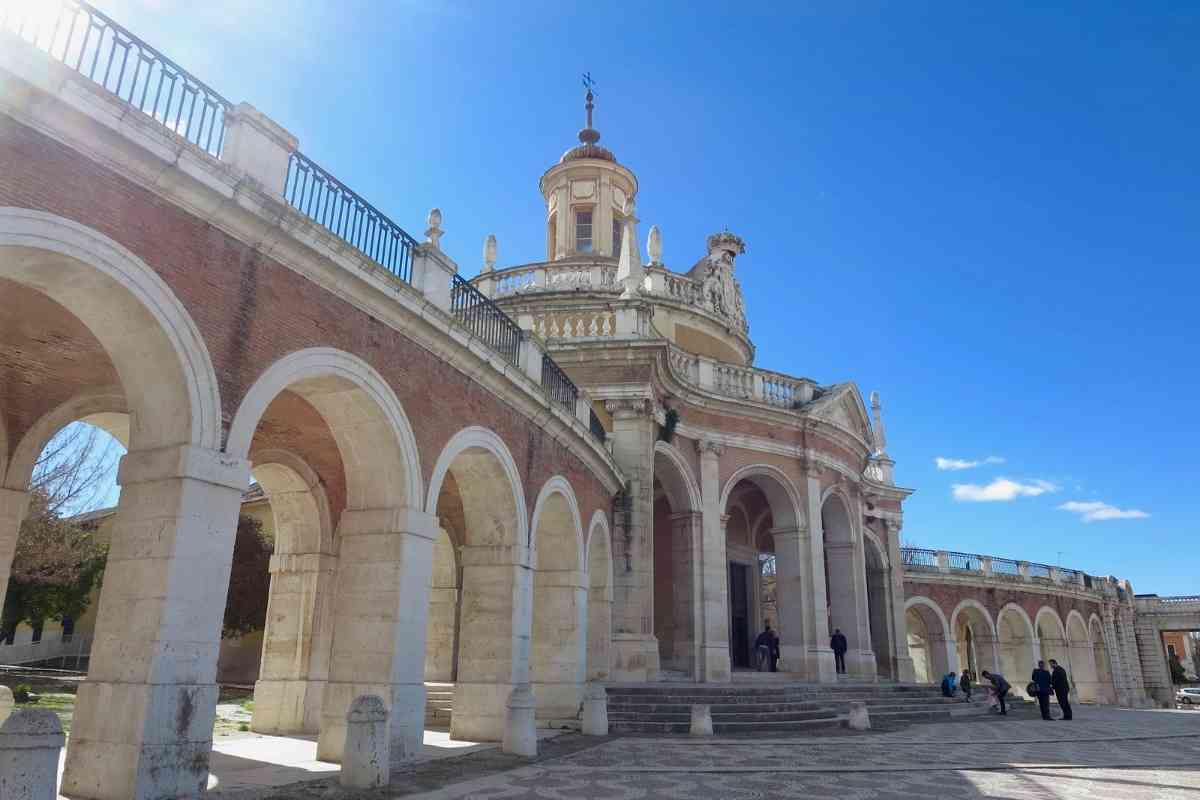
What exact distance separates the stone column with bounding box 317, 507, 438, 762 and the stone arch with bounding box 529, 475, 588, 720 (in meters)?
4.55

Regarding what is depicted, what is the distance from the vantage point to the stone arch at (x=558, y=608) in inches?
566

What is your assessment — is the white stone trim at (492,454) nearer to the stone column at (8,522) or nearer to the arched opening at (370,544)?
the arched opening at (370,544)

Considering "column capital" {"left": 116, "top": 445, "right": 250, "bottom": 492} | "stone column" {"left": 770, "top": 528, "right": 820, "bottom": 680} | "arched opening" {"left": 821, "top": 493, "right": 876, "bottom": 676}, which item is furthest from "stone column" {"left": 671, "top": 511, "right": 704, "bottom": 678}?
"column capital" {"left": 116, "top": 445, "right": 250, "bottom": 492}

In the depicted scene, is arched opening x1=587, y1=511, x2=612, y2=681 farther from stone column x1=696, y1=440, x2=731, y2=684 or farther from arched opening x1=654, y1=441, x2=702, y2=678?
stone column x1=696, y1=440, x2=731, y2=684

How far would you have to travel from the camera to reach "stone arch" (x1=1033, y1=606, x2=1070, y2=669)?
42.1 metres

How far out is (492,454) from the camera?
39.4 feet

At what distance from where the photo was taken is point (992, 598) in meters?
39.7

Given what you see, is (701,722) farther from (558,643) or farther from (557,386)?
(557,386)

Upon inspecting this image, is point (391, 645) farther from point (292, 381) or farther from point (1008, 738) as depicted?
point (1008, 738)

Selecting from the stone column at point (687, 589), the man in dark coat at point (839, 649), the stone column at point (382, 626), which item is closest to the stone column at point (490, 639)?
the stone column at point (382, 626)

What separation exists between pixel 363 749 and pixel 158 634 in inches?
81.3

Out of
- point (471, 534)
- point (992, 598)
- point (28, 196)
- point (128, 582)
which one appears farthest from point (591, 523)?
point (992, 598)

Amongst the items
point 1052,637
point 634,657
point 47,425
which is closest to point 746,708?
point 634,657

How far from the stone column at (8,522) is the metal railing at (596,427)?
9562mm
